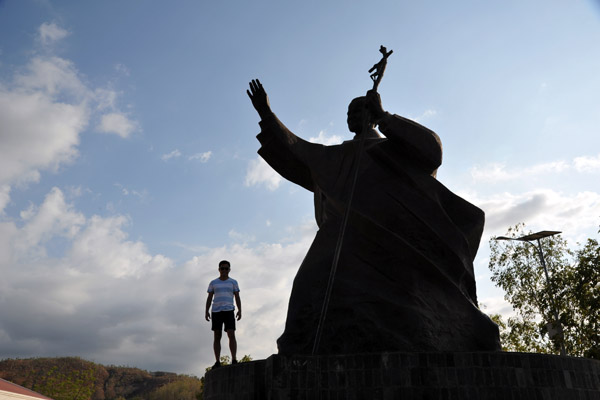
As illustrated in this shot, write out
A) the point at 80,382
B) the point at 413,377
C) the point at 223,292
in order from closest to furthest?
the point at 413,377, the point at 223,292, the point at 80,382

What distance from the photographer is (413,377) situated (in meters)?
4.88

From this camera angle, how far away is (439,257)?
662 centimetres

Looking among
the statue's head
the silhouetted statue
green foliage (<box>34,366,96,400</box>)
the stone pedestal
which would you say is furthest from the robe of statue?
green foliage (<box>34,366,96,400</box>)

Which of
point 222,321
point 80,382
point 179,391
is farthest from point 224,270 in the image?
point 179,391

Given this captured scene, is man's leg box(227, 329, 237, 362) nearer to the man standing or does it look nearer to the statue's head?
the man standing

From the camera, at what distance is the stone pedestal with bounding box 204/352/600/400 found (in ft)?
16.0

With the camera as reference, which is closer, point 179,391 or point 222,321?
point 222,321

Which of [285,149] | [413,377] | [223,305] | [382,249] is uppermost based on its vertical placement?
[285,149]

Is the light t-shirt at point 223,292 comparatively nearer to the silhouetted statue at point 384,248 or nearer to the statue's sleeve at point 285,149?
the silhouetted statue at point 384,248

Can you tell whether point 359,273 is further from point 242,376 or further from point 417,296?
point 242,376

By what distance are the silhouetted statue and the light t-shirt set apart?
1.43 m

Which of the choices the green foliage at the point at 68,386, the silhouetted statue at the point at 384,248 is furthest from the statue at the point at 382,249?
the green foliage at the point at 68,386

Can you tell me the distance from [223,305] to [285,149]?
254 cm

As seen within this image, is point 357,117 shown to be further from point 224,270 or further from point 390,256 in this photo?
point 224,270
